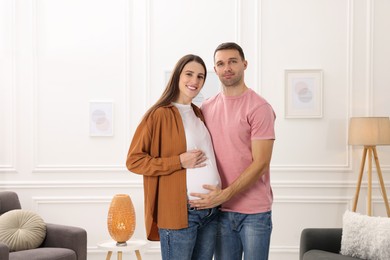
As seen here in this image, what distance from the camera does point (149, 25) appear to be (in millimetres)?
4844

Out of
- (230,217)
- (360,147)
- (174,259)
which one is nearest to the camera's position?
(174,259)

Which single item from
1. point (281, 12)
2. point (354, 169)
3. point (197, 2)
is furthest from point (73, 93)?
point (354, 169)

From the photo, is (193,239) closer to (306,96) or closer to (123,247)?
(123,247)

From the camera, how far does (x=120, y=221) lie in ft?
13.8

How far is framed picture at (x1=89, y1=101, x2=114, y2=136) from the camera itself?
4.84 m

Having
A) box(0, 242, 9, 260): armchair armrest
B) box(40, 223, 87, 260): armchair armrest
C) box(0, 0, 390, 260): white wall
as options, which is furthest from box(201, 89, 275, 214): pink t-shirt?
box(0, 0, 390, 260): white wall

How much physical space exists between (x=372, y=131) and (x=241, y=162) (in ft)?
6.80

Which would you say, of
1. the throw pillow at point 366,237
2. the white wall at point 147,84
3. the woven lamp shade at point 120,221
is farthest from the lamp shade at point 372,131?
the woven lamp shade at point 120,221

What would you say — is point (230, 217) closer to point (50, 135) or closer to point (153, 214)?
point (153, 214)

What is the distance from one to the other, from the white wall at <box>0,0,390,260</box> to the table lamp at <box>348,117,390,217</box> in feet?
0.99

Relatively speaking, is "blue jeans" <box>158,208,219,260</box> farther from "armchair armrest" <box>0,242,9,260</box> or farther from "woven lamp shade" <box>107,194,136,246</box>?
"woven lamp shade" <box>107,194,136,246</box>

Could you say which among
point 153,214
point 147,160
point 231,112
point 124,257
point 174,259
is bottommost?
point 124,257

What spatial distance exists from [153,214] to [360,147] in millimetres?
2807

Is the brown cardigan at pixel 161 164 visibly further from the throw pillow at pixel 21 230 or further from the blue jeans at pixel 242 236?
the throw pillow at pixel 21 230
